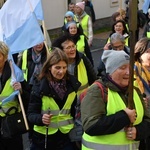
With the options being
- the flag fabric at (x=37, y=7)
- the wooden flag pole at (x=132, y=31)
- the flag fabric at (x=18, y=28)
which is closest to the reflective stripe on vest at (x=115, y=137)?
the wooden flag pole at (x=132, y=31)

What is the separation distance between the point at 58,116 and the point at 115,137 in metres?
1.16

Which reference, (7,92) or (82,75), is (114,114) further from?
(82,75)

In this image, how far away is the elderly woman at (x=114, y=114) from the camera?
10.1 feet

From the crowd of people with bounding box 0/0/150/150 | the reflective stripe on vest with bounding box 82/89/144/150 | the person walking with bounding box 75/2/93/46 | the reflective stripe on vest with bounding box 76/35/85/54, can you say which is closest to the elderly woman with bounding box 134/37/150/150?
the crowd of people with bounding box 0/0/150/150

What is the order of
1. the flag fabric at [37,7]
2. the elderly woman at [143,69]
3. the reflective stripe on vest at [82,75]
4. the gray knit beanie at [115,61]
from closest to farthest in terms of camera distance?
the gray knit beanie at [115,61], the elderly woman at [143,69], the reflective stripe on vest at [82,75], the flag fabric at [37,7]

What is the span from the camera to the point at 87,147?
331 cm

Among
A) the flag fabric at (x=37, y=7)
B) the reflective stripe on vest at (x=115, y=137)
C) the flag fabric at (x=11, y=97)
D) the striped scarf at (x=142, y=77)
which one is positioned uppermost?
the flag fabric at (x=37, y=7)

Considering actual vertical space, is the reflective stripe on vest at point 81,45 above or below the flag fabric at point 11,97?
below

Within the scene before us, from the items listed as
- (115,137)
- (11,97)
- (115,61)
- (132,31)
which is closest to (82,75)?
(11,97)

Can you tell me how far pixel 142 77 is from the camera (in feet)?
14.7

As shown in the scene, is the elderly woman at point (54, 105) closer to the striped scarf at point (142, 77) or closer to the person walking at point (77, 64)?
the striped scarf at point (142, 77)

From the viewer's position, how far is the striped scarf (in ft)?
14.5

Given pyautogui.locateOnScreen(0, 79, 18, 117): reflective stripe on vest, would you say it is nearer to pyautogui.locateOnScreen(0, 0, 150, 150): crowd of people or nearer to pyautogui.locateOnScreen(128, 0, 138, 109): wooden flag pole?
pyautogui.locateOnScreen(0, 0, 150, 150): crowd of people

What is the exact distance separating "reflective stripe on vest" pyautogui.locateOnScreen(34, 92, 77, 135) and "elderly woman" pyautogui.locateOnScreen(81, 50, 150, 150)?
0.94 m
